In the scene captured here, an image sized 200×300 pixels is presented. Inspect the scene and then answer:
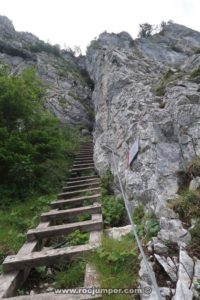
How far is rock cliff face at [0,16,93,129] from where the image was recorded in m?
15.9

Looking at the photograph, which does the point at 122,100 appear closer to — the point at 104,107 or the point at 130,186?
the point at 104,107

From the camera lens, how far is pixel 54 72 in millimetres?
20156

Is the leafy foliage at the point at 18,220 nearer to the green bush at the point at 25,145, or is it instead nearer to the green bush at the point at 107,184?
the green bush at the point at 25,145

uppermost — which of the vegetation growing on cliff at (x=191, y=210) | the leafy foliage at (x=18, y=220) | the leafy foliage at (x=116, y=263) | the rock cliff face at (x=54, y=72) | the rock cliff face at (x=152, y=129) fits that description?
the rock cliff face at (x=54, y=72)

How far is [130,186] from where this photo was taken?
4.43 metres

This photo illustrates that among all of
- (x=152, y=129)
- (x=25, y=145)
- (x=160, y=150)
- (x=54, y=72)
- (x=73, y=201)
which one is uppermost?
(x=54, y=72)

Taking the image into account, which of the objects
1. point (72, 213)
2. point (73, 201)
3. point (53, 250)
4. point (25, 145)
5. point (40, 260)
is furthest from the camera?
point (25, 145)

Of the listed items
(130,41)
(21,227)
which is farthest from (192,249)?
(130,41)

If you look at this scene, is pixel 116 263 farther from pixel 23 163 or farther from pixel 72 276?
pixel 23 163

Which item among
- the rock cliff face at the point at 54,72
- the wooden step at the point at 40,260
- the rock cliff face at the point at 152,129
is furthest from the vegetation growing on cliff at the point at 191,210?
the rock cliff face at the point at 54,72

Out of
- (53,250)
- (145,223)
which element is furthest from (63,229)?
(145,223)

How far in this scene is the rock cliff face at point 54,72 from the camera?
1594 cm

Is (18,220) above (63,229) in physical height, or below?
below

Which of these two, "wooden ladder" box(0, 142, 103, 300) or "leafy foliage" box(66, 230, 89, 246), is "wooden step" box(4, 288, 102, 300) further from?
"leafy foliage" box(66, 230, 89, 246)
